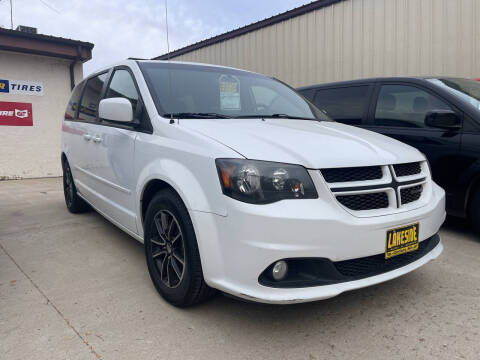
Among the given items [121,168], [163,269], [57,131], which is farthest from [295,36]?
[163,269]

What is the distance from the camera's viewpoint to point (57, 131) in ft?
30.5

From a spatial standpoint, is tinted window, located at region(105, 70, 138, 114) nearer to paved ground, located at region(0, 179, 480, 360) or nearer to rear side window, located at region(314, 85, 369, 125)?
paved ground, located at region(0, 179, 480, 360)

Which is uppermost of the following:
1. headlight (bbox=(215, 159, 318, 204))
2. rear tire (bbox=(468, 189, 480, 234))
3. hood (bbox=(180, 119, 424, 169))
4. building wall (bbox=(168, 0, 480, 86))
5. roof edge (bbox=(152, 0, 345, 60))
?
roof edge (bbox=(152, 0, 345, 60))

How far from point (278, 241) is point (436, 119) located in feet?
8.16

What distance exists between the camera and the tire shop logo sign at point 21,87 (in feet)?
28.0

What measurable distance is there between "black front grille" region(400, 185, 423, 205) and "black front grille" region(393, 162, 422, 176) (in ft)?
0.30

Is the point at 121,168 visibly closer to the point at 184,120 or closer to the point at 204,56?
the point at 184,120

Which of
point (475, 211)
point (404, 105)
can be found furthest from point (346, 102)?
point (475, 211)

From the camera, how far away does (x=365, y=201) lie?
6.74 feet

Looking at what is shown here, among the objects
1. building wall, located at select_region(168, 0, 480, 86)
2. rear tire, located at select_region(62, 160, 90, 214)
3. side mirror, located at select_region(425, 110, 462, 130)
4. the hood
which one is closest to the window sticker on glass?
the hood

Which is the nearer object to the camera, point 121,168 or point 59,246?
point 121,168

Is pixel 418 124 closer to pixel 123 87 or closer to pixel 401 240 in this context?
pixel 401 240

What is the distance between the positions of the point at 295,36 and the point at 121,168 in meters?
7.26

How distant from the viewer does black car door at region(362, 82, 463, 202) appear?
3.64m
